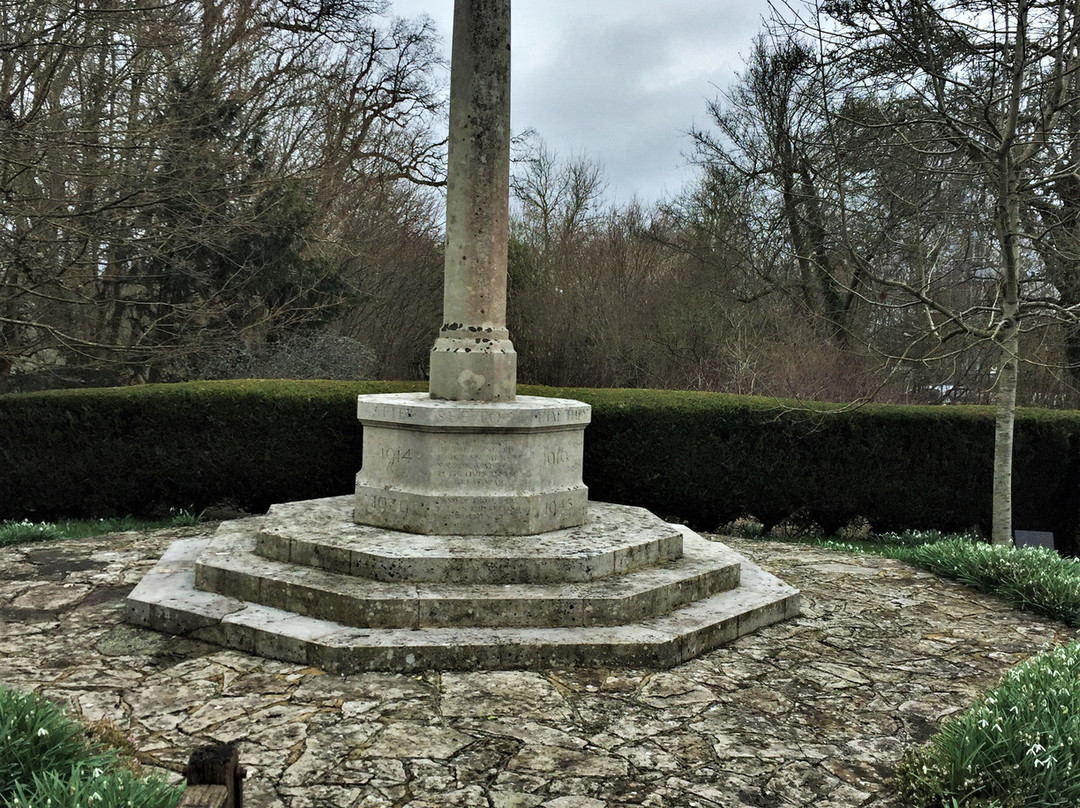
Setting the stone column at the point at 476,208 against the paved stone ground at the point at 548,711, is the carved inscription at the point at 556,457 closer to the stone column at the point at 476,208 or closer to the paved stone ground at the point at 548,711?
the stone column at the point at 476,208

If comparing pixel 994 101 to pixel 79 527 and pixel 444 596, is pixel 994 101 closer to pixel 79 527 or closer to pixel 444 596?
pixel 444 596

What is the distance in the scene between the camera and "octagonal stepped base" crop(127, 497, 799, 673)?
4.71 metres

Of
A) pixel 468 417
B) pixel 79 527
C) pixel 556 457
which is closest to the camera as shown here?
pixel 468 417

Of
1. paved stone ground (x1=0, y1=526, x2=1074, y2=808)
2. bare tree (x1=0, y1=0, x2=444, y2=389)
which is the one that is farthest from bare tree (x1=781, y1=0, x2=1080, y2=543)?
bare tree (x1=0, y1=0, x2=444, y2=389)

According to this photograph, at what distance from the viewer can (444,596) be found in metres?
5.01

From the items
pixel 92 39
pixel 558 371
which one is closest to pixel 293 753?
pixel 92 39

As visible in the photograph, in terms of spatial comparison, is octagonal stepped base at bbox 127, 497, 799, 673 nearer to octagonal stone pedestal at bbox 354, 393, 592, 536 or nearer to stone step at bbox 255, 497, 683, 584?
stone step at bbox 255, 497, 683, 584

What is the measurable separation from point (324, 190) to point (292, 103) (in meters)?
2.14

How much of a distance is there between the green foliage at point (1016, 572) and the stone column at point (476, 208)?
4003 millimetres

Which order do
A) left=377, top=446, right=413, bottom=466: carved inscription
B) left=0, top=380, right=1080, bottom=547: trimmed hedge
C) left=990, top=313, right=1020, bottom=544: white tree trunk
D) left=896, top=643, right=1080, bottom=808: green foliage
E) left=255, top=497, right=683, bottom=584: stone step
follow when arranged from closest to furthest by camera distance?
left=896, top=643, right=1080, bottom=808: green foliage → left=255, top=497, right=683, bottom=584: stone step → left=377, top=446, right=413, bottom=466: carved inscription → left=990, top=313, right=1020, bottom=544: white tree trunk → left=0, top=380, right=1080, bottom=547: trimmed hedge

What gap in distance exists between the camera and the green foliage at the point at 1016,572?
613 cm

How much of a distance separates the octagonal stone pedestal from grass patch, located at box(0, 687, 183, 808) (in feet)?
8.73

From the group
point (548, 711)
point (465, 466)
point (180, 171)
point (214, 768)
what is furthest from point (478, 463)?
point (180, 171)

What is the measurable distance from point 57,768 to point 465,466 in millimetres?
3161
